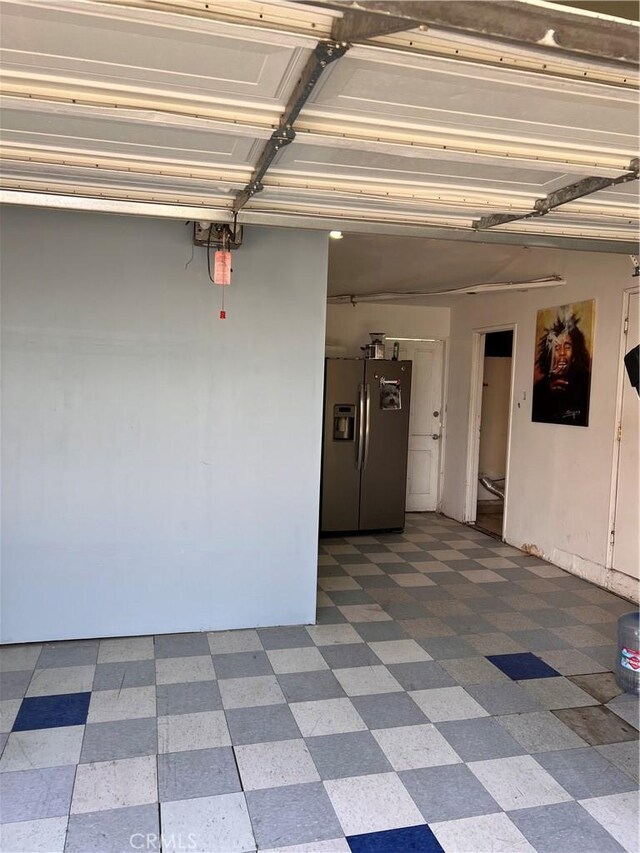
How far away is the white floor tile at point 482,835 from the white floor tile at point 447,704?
2.24ft

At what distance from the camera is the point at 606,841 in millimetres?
2141

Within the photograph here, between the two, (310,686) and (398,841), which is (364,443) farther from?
(398,841)

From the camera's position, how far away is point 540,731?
2838mm

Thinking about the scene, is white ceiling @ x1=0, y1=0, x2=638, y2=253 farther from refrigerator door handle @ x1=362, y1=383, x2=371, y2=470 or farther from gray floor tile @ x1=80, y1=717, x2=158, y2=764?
refrigerator door handle @ x1=362, y1=383, x2=371, y2=470

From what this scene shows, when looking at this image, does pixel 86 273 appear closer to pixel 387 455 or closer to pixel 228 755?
pixel 228 755

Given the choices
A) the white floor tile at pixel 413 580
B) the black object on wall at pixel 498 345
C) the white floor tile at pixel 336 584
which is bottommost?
the white floor tile at pixel 336 584

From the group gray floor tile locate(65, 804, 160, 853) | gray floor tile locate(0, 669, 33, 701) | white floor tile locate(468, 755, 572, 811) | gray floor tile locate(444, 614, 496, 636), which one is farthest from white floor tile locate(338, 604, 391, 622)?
gray floor tile locate(65, 804, 160, 853)

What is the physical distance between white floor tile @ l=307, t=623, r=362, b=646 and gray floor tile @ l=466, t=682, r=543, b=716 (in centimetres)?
84

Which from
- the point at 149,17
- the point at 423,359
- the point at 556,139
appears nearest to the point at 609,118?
the point at 556,139

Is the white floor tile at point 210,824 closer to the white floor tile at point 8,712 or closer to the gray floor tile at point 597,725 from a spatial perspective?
the white floor tile at point 8,712

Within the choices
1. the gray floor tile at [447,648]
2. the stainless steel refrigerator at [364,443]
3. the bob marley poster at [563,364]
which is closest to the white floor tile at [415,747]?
the gray floor tile at [447,648]

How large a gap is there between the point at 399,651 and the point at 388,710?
0.69 metres

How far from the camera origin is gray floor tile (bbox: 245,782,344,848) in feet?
6.89

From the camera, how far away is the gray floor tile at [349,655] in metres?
3.45
